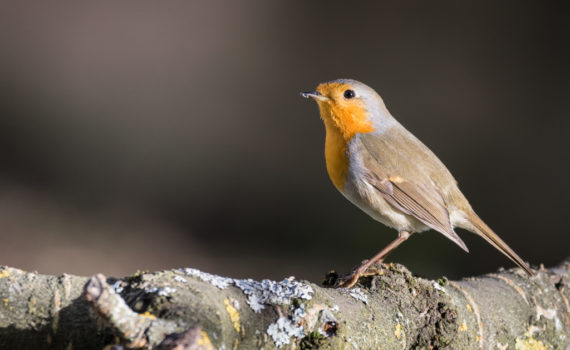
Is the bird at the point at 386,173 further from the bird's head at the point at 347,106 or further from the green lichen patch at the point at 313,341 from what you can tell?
the green lichen patch at the point at 313,341

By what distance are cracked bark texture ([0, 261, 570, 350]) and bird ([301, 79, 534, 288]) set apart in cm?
95

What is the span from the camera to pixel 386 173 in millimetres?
3314

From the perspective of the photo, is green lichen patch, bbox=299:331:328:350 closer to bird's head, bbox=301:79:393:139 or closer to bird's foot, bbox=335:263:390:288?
bird's foot, bbox=335:263:390:288

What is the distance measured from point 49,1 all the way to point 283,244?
4419 millimetres

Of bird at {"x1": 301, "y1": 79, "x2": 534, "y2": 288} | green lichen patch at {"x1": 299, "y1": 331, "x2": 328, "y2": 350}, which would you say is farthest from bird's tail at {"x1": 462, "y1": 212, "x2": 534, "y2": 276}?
green lichen patch at {"x1": 299, "y1": 331, "x2": 328, "y2": 350}

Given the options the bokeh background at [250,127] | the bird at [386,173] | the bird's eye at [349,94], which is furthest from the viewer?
the bokeh background at [250,127]

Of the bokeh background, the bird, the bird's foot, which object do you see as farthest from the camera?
the bokeh background

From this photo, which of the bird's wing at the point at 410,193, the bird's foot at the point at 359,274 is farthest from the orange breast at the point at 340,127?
the bird's foot at the point at 359,274

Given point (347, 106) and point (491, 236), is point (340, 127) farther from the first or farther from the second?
point (491, 236)

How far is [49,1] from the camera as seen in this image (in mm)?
7918

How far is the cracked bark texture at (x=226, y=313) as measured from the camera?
131cm

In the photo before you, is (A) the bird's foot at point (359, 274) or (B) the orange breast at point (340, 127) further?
(B) the orange breast at point (340, 127)

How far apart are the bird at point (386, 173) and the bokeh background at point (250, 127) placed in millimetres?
2772

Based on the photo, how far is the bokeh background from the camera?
21.1 ft
